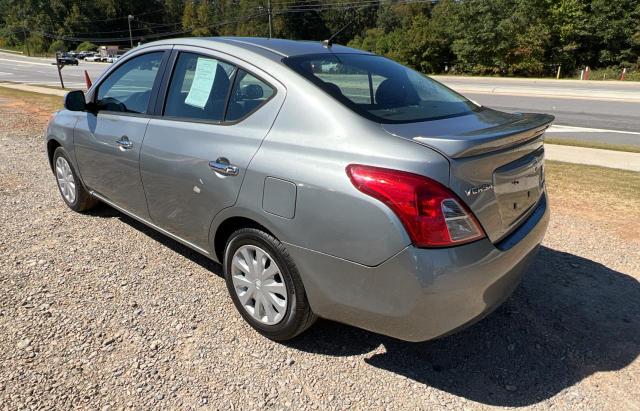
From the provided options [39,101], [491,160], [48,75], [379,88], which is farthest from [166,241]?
[48,75]

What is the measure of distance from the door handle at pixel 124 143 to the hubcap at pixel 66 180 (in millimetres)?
1382

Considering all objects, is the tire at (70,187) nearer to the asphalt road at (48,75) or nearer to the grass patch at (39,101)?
the grass patch at (39,101)

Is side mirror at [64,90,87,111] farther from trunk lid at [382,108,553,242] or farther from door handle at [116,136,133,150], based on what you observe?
trunk lid at [382,108,553,242]

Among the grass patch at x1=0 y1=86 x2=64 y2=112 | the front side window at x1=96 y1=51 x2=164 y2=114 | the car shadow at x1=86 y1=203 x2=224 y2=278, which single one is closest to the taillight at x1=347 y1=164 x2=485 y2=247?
the car shadow at x1=86 y1=203 x2=224 y2=278

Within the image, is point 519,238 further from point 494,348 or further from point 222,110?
point 222,110

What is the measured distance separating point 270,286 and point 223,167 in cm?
73

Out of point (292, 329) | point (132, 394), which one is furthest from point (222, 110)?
point (132, 394)

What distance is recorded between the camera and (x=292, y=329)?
253 cm

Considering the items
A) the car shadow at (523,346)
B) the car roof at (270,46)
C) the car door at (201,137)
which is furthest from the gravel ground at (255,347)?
the car roof at (270,46)

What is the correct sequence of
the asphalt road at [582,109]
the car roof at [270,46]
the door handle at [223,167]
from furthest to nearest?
1. the asphalt road at [582,109]
2. the car roof at [270,46]
3. the door handle at [223,167]

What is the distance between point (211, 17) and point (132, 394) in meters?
103

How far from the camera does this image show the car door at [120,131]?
3.31 meters

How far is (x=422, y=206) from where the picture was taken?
1.94m

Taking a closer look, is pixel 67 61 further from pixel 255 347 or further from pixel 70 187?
pixel 255 347
